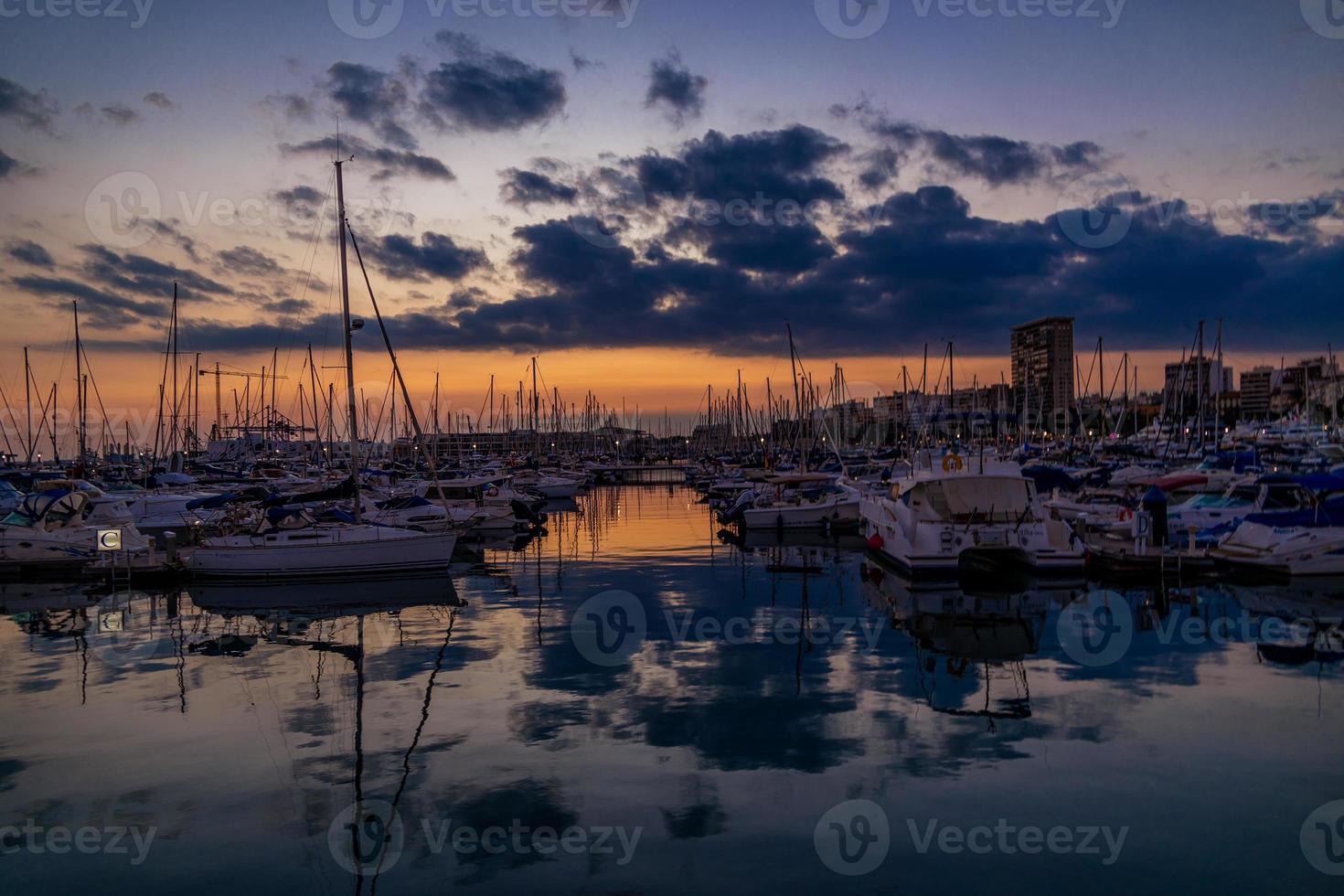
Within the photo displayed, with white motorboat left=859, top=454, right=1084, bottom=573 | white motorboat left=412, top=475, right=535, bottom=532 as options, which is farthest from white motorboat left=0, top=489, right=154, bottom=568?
white motorboat left=859, top=454, right=1084, bottom=573

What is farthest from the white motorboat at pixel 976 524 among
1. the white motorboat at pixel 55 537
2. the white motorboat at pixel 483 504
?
the white motorboat at pixel 55 537

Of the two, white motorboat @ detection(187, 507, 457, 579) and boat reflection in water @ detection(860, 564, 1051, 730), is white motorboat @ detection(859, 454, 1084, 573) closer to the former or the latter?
boat reflection in water @ detection(860, 564, 1051, 730)

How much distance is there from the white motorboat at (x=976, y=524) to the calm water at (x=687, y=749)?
2.43 metres

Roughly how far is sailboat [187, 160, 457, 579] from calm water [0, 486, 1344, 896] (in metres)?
5.07

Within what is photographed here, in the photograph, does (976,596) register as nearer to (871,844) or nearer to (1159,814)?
(1159,814)

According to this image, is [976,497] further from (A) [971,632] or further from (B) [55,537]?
(B) [55,537]

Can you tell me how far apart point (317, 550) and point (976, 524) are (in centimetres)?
1943

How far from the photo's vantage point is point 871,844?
9.35 m

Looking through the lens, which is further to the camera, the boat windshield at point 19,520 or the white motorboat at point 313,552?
the boat windshield at point 19,520

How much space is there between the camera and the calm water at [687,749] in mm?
9062

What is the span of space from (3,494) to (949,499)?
1869 inches

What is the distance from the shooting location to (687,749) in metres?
12.2

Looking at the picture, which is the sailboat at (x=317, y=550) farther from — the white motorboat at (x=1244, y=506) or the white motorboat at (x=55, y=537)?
the white motorboat at (x=1244, y=506)

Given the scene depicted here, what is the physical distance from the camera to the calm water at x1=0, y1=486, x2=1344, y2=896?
357 inches
